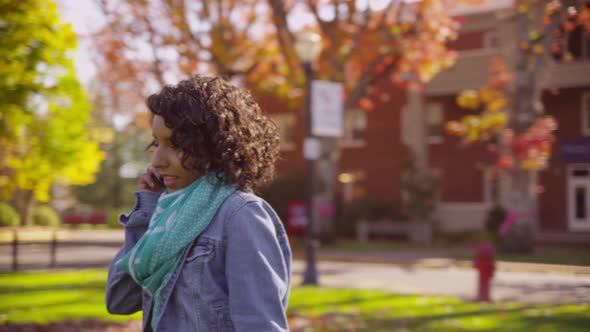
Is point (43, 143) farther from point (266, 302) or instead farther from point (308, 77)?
point (266, 302)

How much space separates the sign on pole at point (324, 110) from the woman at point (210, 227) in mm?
9398

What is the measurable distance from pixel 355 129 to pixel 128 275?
26.8 meters

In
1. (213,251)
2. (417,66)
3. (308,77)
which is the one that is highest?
(417,66)

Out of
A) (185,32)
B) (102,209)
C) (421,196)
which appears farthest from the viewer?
(102,209)

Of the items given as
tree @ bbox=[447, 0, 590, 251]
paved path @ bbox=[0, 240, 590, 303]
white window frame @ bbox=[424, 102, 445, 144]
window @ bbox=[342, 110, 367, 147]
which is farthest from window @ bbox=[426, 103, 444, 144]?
paved path @ bbox=[0, 240, 590, 303]

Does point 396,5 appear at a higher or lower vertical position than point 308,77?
higher

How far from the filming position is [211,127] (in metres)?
2.01

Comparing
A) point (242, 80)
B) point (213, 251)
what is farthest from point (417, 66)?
point (213, 251)

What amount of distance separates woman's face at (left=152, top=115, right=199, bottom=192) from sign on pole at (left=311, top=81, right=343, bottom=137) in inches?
373

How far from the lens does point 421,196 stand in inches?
962

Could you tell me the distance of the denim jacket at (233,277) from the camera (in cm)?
182

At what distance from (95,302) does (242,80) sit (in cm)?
1283

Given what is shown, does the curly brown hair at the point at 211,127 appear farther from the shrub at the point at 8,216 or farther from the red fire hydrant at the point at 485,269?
the shrub at the point at 8,216

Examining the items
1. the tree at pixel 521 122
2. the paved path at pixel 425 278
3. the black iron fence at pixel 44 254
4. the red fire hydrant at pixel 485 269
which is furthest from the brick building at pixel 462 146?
the red fire hydrant at pixel 485 269
